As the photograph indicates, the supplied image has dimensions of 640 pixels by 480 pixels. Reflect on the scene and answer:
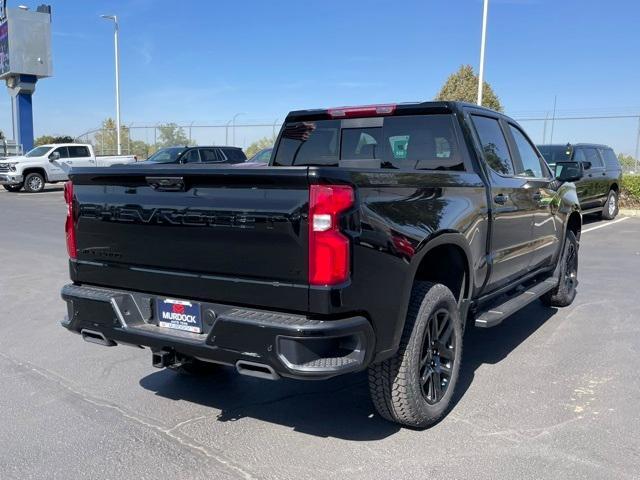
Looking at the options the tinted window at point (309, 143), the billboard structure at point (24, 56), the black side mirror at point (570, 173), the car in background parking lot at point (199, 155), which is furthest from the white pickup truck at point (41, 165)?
the black side mirror at point (570, 173)

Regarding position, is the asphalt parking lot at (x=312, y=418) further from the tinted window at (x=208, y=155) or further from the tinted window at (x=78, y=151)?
the tinted window at (x=78, y=151)

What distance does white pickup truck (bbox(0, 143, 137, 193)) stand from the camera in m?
24.2

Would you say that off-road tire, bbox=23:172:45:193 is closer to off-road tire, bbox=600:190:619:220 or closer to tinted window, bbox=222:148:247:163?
tinted window, bbox=222:148:247:163

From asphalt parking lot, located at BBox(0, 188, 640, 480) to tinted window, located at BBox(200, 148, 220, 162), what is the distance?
51.2ft

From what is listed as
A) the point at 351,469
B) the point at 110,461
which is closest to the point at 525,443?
the point at 351,469

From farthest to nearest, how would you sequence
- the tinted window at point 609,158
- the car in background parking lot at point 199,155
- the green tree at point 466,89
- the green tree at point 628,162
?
1. the green tree at point 466,89
2. the green tree at point 628,162
3. the car in background parking lot at point 199,155
4. the tinted window at point 609,158

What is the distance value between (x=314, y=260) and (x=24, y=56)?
3264cm

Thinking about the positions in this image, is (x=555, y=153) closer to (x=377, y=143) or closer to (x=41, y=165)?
(x=377, y=143)

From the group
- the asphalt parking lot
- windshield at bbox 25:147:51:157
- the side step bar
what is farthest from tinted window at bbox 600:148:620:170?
windshield at bbox 25:147:51:157

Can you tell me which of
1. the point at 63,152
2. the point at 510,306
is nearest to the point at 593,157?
the point at 510,306

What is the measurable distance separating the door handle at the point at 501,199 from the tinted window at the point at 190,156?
1625 cm

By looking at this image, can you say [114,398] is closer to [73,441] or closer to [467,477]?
[73,441]

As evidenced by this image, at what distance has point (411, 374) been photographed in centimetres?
342

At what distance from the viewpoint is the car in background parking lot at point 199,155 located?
2006 cm
